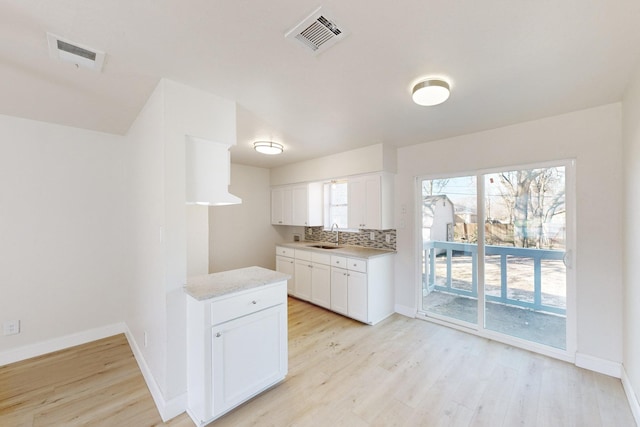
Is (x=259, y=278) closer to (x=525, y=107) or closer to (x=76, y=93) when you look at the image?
(x=76, y=93)

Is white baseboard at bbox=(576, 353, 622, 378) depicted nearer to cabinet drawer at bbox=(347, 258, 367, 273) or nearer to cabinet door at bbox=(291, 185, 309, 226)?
cabinet drawer at bbox=(347, 258, 367, 273)

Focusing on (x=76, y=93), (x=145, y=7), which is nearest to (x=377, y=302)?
(x=145, y=7)

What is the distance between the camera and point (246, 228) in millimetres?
4938

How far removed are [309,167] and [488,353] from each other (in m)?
3.50

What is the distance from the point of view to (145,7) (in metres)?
1.27

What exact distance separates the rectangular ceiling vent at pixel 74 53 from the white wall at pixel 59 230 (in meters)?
1.75

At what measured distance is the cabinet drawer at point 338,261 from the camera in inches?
144

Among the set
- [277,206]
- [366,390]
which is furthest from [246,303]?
[277,206]

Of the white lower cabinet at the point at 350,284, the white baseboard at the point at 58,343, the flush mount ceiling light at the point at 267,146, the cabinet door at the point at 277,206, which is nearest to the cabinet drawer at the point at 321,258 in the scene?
the white lower cabinet at the point at 350,284

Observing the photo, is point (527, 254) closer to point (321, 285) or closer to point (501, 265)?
point (501, 265)

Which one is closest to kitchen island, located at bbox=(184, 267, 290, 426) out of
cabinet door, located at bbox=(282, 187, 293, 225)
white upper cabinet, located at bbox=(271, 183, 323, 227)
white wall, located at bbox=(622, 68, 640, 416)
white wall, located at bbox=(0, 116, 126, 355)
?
white wall, located at bbox=(0, 116, 126, 355)

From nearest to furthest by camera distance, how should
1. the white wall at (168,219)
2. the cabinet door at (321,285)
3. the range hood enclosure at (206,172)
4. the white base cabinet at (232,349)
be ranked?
the white base cabinet at (232,349), the white wall at (168,219), the range hood enclosure at (206,172), the cabinet door at (321,285)

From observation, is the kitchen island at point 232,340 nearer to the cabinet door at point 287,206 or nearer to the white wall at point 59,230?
the white wall at point 59,230

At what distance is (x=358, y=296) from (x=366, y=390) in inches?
54.1
